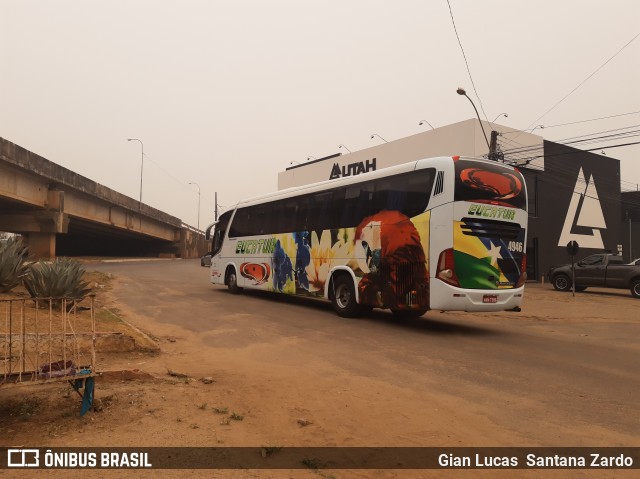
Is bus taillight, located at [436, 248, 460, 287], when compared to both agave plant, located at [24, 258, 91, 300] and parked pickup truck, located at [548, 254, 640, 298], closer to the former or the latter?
agave plant, located at [24, 258, 91, 300]

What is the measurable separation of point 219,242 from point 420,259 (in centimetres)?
1072

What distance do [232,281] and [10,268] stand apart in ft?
26.5

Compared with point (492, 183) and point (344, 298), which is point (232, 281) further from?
point (492, 183)

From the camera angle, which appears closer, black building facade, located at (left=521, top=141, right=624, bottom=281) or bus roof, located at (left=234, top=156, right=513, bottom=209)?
bus roof, located at (left=234, top=156, right=513, bottom=209)

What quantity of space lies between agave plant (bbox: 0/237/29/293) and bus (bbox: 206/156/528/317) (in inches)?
273

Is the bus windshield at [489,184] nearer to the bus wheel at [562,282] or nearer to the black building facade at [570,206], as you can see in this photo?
the bus wheel at [562,282]

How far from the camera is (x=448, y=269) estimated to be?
355 inches

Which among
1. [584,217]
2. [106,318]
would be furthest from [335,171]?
[106,318]

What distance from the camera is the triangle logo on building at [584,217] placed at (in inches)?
1216

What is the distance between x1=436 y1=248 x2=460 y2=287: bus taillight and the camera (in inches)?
354

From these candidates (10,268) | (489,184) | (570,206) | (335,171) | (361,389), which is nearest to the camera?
(361,389)

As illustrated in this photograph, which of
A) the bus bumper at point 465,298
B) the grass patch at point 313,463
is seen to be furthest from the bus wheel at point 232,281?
the grass patch at point 313,463

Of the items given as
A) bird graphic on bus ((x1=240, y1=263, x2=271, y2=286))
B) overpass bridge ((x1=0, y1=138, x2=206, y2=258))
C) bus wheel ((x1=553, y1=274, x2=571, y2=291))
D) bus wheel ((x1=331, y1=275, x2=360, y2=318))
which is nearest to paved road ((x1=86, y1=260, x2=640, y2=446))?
bus wheel ((x1=331, y1=275, x2=360, y2=318))

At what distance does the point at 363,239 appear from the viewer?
36.3 ft
